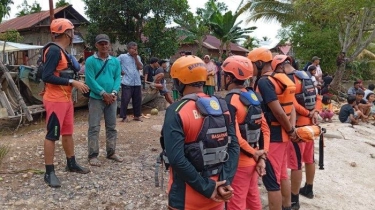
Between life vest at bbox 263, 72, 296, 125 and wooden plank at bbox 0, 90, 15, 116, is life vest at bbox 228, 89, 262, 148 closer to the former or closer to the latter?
life vest at bbox 263, 72, 296, 125

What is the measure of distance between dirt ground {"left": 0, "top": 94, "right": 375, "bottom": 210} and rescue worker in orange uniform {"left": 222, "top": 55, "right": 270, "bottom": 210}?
Result: 135 centimetres

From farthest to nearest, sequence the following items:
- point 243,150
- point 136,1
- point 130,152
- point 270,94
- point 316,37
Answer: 1. point 316,37
2. point 136,1
3. point 130,152
4. point 270,94
5. point 243,150

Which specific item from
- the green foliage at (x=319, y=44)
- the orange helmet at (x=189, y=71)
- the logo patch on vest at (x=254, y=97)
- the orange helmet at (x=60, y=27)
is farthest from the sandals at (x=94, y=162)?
the green foliage at (x=319, y=44)

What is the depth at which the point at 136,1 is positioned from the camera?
47.4 ft

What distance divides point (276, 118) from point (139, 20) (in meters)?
12.5

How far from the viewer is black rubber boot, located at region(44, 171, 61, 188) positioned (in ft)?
13.5

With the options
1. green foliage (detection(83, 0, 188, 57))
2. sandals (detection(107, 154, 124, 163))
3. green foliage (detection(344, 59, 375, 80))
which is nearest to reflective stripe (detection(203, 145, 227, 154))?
sandals (detection(107, 154, 124, 163))

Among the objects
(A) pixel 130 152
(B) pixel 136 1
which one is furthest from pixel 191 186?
(B) pixel 136 1

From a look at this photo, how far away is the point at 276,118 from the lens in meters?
3.65

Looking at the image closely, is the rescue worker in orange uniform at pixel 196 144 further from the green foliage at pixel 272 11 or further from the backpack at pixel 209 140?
the green foliage at pixel 272 11

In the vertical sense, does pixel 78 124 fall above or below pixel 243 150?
below

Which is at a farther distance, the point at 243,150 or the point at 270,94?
the point at 270,94

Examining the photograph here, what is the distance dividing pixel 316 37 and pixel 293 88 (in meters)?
17.2

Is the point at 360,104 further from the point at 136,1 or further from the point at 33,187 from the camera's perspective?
the point at 33,187
